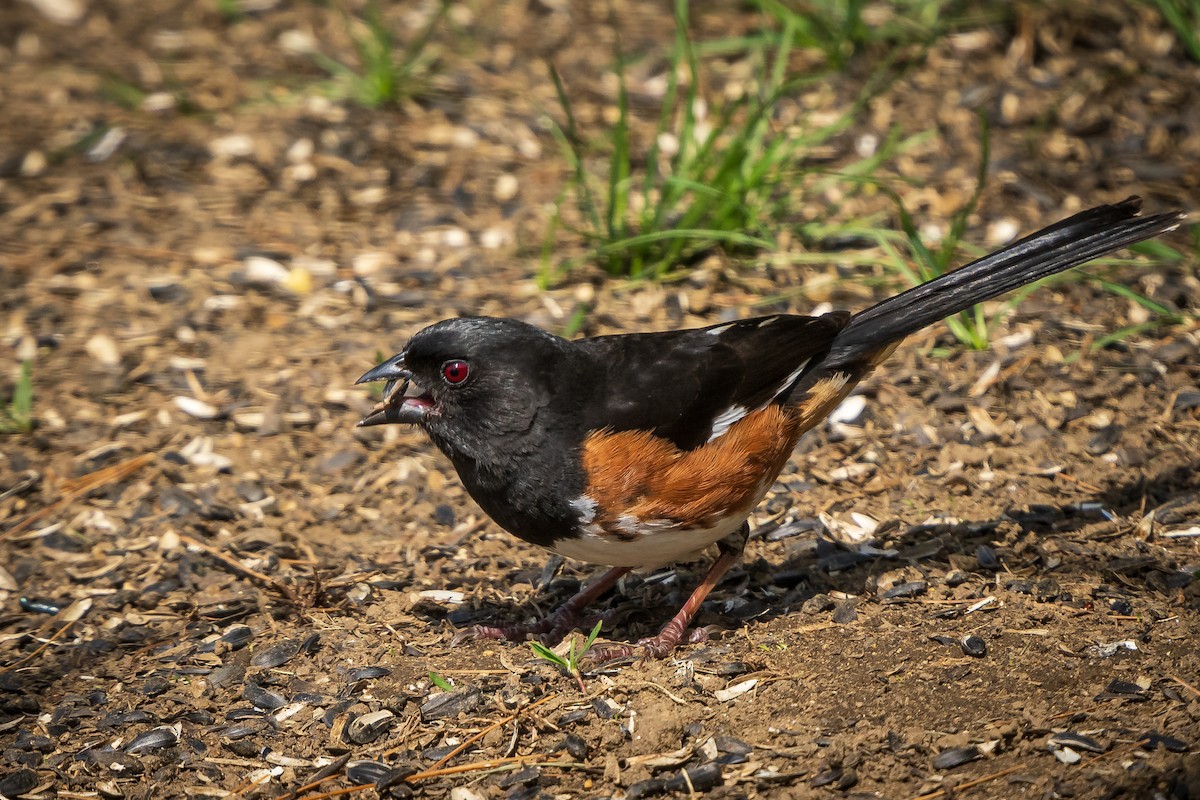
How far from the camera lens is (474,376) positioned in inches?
134

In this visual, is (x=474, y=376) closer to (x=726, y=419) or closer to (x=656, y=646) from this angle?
(x=726, y=419)

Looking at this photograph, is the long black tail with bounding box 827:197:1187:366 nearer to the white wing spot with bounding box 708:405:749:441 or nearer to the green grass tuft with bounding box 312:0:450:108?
the white wing spot with bounding box 708:405:749:441

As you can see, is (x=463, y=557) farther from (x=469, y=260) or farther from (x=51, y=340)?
(x=51, y=340)

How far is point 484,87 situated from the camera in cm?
654

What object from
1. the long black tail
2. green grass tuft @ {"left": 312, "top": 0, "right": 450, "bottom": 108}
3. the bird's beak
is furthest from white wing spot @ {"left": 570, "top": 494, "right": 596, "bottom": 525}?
green grass tuft @ {"left": 312, "top": 0, "right": 450, "bottom": 108}

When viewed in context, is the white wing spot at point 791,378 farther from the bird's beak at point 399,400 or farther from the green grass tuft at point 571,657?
the bird's beak at point 399,400

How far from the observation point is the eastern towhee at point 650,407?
129 inches

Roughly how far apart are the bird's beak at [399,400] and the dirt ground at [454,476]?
66 centimetres

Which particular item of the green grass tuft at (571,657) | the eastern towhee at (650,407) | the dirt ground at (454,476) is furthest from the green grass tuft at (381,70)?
the green grass tuft at (571,657)

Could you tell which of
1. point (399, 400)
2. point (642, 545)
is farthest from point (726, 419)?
point (399, 400)

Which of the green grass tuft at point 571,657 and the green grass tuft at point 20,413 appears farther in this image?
the green grass tuft at point 20,413

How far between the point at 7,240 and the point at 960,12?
5000 millimetres

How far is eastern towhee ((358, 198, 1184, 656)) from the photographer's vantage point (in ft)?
10.7

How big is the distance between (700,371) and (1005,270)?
995 mm
